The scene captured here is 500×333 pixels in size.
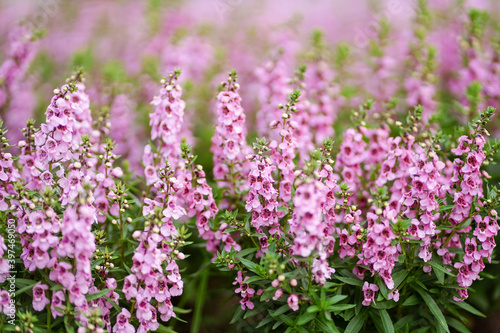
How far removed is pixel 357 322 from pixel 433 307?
503 mm

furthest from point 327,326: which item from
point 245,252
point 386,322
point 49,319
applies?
point 49,319

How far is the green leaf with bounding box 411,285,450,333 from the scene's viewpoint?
9.61 feet

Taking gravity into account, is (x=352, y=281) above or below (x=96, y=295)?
below

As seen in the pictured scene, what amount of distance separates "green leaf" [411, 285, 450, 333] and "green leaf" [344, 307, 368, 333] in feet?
1.28

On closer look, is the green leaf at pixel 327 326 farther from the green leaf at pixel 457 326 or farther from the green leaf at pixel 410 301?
the green leaf at pixel 457 326

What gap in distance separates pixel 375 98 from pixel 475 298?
252cm

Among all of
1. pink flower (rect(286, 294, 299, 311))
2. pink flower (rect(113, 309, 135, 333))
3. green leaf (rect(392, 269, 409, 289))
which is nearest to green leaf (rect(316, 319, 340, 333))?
pink flower (rect(286, 294, 299, 311))

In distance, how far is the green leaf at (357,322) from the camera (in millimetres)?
2971

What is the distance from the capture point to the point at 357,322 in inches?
119

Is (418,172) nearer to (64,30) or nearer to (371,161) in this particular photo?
(371,161)

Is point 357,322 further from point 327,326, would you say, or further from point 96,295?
point 96,295

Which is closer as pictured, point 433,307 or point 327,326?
point 327,326

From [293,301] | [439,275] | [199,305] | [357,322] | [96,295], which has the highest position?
[96,295]

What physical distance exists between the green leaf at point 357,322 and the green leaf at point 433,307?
1.28ft
